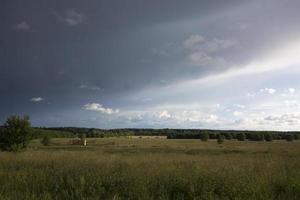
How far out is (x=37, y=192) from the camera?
8.41 m

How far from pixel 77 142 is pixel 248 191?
313 feet

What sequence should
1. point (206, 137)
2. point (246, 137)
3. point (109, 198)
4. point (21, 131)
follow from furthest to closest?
point (246, 137)
point (206, 137)
point (21, 131)
point (109, 198)

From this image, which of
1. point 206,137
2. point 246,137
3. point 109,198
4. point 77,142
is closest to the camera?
point 109,198

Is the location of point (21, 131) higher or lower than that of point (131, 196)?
higher

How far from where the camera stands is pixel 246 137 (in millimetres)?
128250

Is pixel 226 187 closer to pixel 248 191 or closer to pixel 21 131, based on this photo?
pixel 248 191

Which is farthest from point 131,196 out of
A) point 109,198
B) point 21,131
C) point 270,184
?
point 21,131

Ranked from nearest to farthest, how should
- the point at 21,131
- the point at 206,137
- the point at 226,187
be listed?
the point at 226,187
the point at 21,131
the point at 206,137

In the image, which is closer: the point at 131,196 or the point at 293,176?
the point at 131,196

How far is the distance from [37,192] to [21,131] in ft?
106

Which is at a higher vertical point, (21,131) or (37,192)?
(21,131)

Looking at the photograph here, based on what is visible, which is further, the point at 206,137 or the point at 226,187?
the point at 206,137

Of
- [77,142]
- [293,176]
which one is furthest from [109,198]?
[77,142]

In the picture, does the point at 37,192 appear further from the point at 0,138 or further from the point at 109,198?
the point at 0,138
